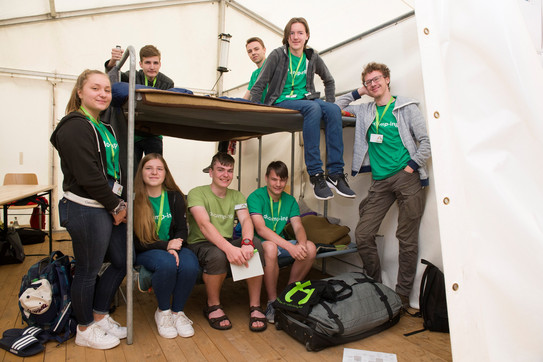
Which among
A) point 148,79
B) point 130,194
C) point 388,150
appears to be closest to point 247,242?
point 130,194

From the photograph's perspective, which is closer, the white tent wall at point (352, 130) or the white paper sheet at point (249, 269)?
the white paper sheet at point (249, 269)

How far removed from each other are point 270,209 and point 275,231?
17 centimetres

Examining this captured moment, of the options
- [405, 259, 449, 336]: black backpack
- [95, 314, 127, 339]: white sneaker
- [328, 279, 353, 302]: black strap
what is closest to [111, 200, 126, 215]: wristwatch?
[95, 314, 127, 339]: white sneaker

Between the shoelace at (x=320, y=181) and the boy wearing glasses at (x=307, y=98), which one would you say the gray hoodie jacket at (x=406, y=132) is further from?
the shoelace at (x=320, y=181)

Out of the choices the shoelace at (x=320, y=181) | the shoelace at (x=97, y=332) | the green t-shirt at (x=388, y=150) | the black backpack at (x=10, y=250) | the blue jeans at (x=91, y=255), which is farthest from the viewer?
the black backpack at (x=10, y=250)

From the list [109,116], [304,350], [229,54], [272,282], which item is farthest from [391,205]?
[229,54]

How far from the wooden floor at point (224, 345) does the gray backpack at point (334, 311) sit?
57 millimetres

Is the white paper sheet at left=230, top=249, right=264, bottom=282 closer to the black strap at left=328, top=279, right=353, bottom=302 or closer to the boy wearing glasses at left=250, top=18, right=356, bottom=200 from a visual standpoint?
the black strap at left=328, top=279, right=353, bottom=302

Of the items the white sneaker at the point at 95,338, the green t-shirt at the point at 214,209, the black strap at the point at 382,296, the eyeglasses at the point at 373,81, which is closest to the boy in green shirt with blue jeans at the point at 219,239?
the green t-shirt at the point at 214,209

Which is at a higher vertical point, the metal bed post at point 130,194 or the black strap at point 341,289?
the metal bed post at point 130,194

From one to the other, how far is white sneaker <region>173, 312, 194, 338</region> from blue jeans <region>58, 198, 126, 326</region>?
0.40 meters

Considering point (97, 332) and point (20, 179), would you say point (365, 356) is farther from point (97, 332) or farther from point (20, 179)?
point (20, 179)

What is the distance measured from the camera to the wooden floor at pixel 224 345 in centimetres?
184

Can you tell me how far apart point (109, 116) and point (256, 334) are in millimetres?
1580
